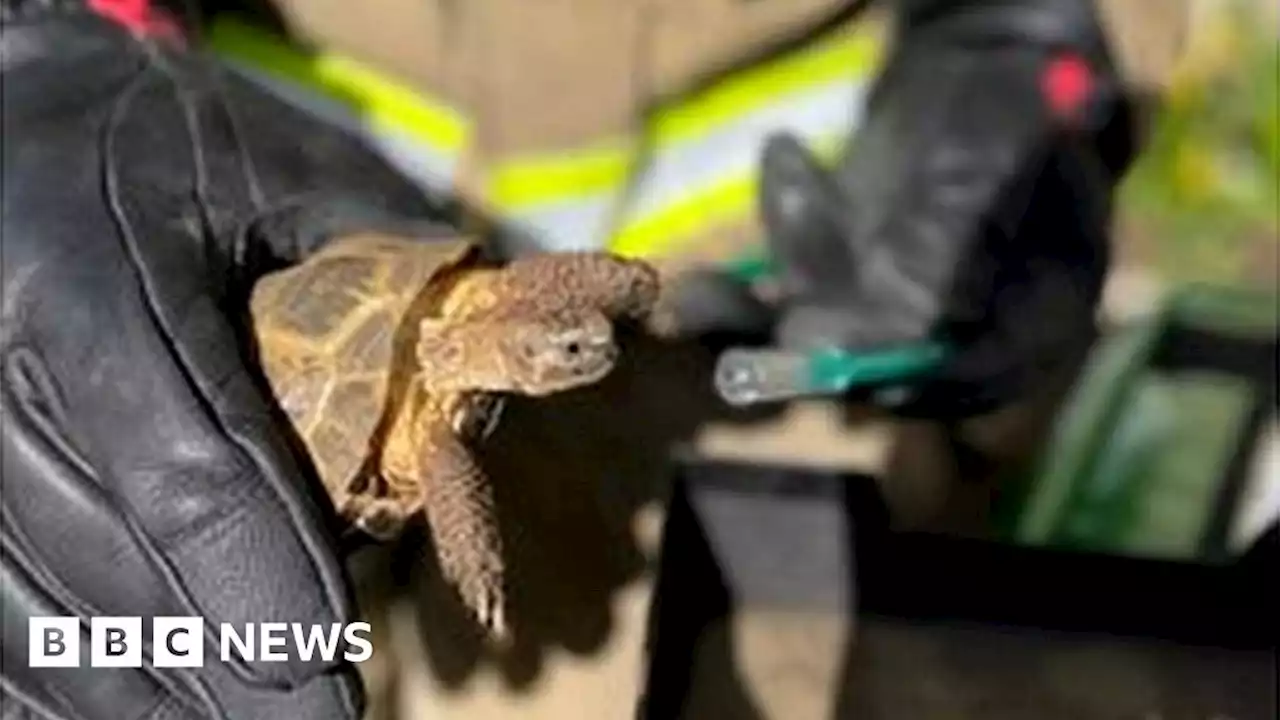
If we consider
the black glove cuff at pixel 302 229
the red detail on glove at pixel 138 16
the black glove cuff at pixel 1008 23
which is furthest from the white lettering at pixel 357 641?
the black glove cuff at pixel 1008 23

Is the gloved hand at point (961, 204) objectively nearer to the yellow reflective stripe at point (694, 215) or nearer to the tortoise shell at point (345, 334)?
the yellow reflective stripe at point (694, 215)

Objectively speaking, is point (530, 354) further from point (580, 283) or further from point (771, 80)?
point (771, 80)

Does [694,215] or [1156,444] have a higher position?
[694,215]

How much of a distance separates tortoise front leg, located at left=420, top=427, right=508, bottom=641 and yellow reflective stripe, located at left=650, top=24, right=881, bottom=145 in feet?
0.82

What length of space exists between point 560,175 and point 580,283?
21 centimetres

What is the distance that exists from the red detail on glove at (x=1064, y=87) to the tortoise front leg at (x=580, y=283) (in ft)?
0.72

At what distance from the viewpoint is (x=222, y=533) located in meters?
0.69

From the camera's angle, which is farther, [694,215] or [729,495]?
[694,215]

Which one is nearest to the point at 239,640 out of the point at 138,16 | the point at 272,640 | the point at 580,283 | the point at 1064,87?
the point at 272,640

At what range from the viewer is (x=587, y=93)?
0.95m

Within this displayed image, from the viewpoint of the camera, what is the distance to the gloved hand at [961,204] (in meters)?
0.96

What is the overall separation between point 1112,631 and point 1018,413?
5.7 inches

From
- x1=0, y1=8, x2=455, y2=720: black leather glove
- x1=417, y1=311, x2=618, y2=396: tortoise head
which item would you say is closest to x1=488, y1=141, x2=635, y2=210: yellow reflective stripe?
x1=0, y1=8, x2=455, y2=720: black leather glove

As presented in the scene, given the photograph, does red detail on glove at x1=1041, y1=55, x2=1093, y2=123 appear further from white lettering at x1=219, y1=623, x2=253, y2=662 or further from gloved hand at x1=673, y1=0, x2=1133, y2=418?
white lettering at x1=219, y1=623, x2=253, y2=662
